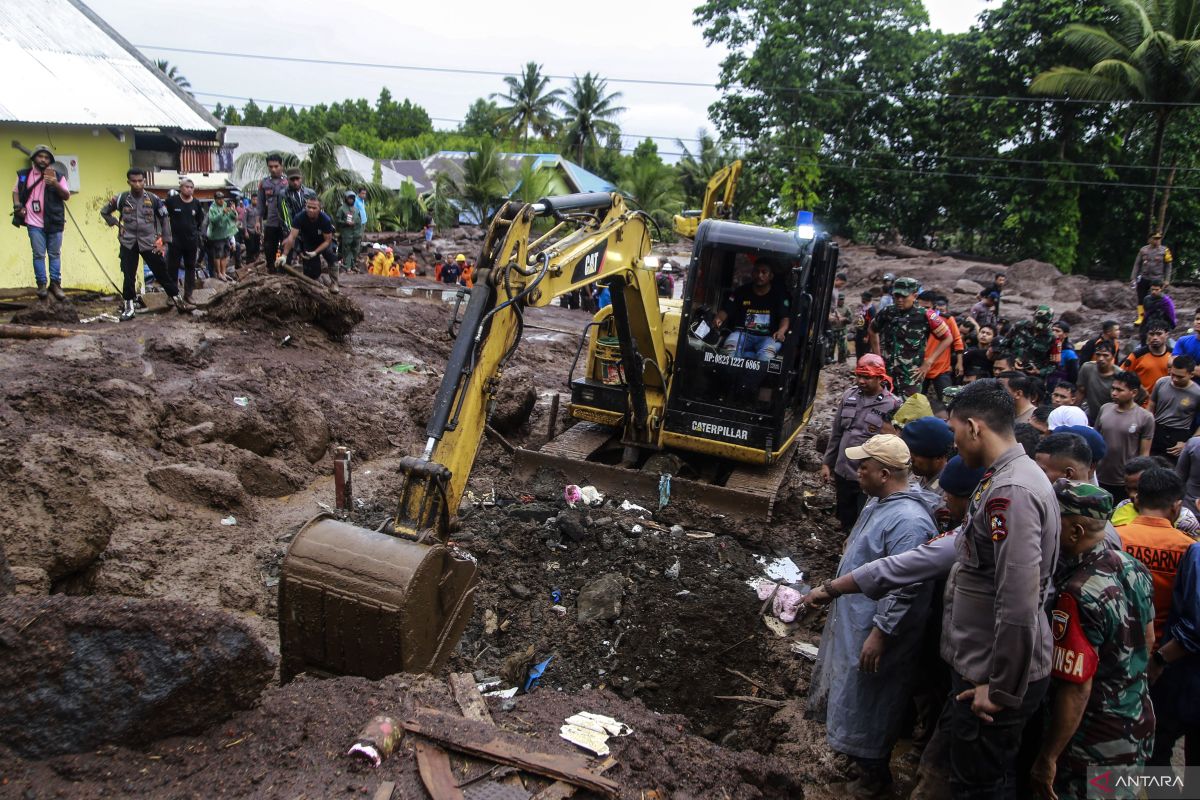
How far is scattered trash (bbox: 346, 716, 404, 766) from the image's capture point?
321 centimetres

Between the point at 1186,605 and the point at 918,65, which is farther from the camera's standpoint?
the point at 918,65

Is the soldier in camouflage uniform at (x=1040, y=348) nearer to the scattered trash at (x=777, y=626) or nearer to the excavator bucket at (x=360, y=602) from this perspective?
the scattered trash at (x=777, y=626)

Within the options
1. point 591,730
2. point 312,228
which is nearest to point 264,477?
point 312,228

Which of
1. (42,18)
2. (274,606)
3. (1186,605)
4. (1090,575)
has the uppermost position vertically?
(42,18)

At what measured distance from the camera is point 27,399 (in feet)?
23.0

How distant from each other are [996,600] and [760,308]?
489 centimetres

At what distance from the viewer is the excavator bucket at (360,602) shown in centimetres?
393

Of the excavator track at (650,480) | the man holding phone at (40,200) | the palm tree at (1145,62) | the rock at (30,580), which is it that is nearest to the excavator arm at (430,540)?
the rock at (30,580)

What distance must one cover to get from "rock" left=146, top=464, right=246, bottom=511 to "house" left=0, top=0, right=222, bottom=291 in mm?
7144

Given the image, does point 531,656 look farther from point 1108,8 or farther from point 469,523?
point 1108,8

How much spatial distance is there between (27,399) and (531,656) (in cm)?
495

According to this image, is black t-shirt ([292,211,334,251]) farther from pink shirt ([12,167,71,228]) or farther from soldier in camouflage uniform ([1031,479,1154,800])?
soldier in camouflage uniform ([1031,479,1154,800])

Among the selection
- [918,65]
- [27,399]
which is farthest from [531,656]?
[918,65]

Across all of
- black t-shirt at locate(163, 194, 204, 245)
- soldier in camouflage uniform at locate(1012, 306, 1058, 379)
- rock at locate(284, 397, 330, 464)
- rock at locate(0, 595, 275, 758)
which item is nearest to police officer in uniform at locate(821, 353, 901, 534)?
soldier in camouflage uniform at locate(1012, 306, 1058, 379)
